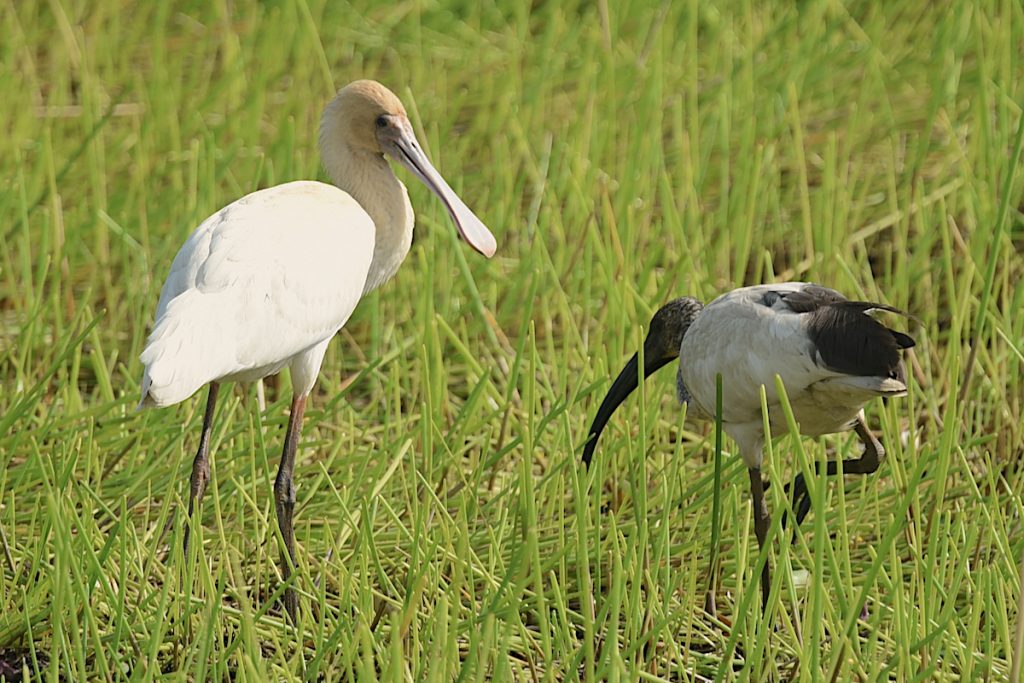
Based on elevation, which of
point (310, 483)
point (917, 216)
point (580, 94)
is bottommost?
point (310, 483)

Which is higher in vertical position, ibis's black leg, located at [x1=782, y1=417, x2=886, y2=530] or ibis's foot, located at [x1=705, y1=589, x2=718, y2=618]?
ibis's black leg, located at [x1=782, y1=417, x2=886, y2=530]

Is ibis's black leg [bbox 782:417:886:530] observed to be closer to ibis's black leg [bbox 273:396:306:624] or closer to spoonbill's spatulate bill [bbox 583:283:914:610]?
spoonbill's spatulate bill [bbox 583:283:914:610]

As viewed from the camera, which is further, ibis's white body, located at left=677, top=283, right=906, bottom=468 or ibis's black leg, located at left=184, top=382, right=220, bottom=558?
ibis's black leg, located at left=184, top=382, right=220, bottom=558

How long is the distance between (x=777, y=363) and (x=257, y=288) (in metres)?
1.00

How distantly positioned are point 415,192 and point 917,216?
147 centimetres

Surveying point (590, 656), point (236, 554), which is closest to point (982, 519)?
point (590, 656)

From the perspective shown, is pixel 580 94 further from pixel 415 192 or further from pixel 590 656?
pixel 590 656

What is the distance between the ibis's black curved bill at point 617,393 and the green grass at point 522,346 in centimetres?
5

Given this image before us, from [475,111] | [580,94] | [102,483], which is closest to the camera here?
[102,483]

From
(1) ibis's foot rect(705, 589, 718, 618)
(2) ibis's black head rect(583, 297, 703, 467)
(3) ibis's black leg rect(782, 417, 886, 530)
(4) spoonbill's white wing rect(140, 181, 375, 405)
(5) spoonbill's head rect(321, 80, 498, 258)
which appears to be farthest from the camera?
(5) spoonbill's head rect(321, 80, 498, 258)

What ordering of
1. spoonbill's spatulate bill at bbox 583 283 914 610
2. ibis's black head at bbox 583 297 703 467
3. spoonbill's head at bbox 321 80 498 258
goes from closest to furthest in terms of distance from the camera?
1. spoonbill's spatulate bill at bbox 583 283 914 610
2. ibis's black head at bbox 583 297 703 467
3. spoonbill's head at bbox 321 80 498 258

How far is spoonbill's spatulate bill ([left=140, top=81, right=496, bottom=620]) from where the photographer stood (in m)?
2.80

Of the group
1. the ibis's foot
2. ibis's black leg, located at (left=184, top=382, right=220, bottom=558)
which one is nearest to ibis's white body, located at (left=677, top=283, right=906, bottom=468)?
the ibis's foot

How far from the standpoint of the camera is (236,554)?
2.92 metres
